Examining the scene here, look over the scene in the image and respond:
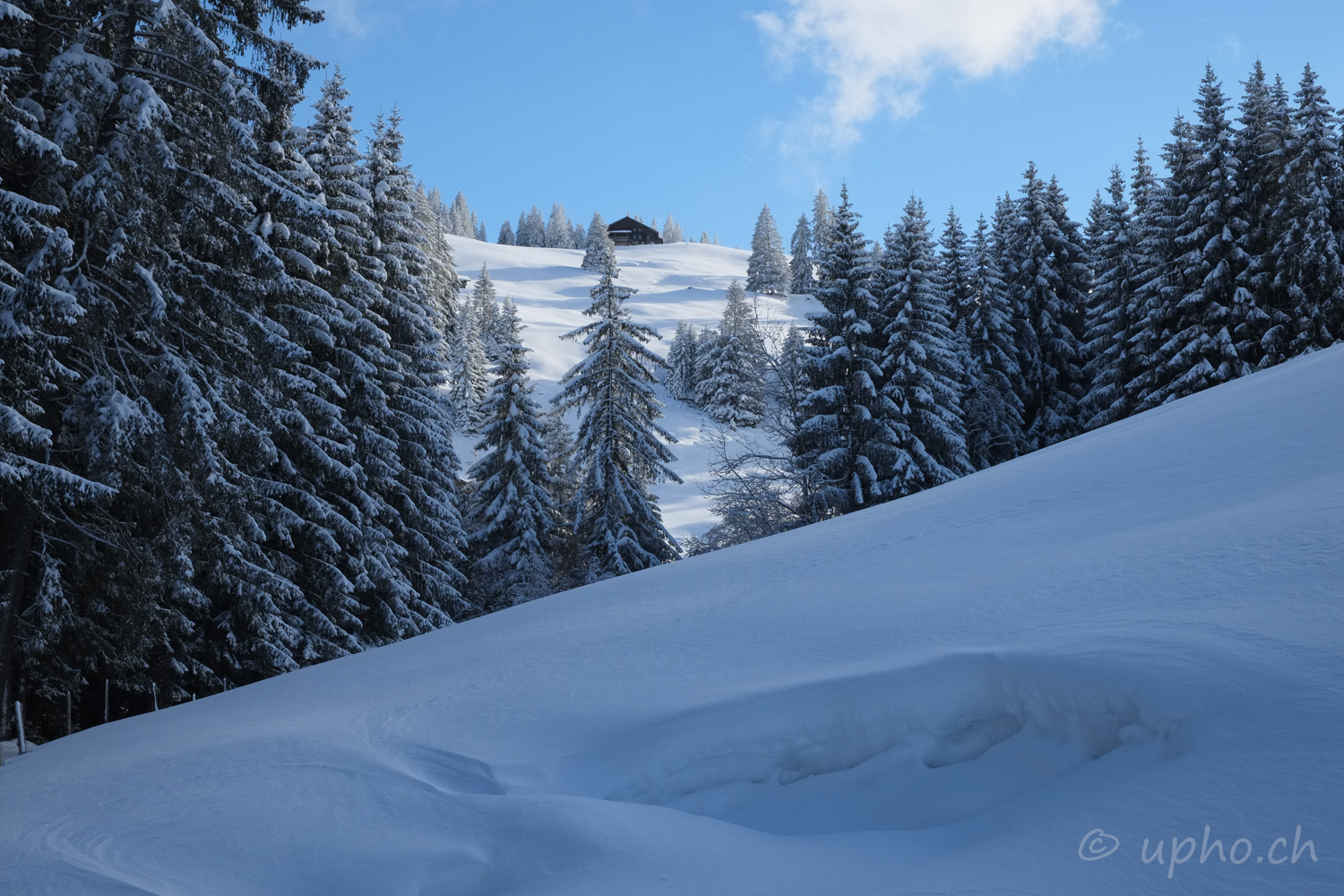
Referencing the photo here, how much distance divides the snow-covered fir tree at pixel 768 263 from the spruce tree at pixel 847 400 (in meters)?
67.9

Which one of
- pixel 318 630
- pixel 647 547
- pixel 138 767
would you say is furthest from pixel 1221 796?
pixel 647 547

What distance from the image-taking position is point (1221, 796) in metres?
2.12

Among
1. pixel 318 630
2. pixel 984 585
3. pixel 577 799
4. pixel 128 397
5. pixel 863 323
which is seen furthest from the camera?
pixel 863 323

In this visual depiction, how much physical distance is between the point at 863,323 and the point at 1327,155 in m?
12.5

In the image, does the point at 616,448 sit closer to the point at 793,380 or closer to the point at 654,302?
the point at 793,380

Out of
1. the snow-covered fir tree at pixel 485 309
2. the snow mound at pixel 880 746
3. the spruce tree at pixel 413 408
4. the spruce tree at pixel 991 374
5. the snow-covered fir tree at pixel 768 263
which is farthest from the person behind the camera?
the snow-covered fir tree at pixel 768 263

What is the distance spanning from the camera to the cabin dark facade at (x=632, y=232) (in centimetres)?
13938

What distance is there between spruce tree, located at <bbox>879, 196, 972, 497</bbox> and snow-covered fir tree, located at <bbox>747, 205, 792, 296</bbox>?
219 ft

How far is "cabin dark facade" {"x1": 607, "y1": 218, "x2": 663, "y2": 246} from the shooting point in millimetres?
139375

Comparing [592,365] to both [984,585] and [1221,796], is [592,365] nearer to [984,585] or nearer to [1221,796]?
[984,585]

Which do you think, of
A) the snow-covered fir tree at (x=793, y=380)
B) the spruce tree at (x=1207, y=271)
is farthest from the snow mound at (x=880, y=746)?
the spruce tree at (x=1207, y=271)

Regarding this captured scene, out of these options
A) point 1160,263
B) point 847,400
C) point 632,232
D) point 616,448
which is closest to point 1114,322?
point 1160,263

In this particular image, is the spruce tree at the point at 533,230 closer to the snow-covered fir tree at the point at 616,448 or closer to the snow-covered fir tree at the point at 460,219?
the snow-covered fir tree at the point at 460,219

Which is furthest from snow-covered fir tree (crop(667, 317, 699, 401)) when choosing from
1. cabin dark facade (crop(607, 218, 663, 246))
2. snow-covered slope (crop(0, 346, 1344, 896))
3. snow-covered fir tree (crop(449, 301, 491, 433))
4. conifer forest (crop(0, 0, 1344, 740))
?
cabin dark facade (crop(607, 218, 663, 246))
